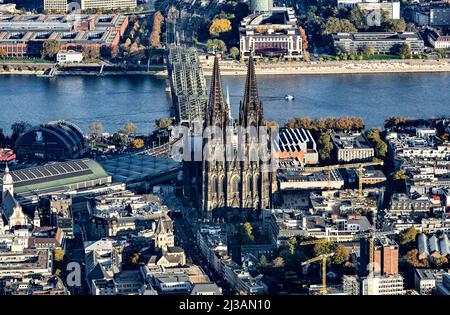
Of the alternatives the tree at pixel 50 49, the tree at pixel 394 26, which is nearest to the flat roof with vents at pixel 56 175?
the tree at pixel 50 49

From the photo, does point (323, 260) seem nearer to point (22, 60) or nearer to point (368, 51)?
point (368, 51)

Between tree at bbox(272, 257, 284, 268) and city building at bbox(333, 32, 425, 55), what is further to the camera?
city building at bbox(333, 32, 425, 55)

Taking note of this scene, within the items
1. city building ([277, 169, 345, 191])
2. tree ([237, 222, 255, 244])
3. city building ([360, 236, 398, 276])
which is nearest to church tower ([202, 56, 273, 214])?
city building ([277, 169, 345, 191])

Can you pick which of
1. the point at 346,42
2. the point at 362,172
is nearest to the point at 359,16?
the point at 346,42

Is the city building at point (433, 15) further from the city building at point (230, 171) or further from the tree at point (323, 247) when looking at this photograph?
the tree at point (323, 247)

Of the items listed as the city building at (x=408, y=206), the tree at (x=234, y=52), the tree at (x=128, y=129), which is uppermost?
the tree at (x=234, y=52)

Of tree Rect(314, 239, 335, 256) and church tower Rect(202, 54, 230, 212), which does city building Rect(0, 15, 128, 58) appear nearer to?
church tower Rect(202, 54, 230, 212)

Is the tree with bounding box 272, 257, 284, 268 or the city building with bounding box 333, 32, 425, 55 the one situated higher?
the city building with bounding box 333, 32, 425, 55
